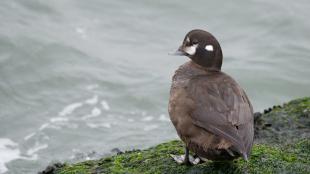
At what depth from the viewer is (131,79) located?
17.0m

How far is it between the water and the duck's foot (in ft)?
14.5

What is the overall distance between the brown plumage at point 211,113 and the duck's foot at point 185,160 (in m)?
0.20

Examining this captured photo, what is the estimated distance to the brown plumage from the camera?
6055 millimetres

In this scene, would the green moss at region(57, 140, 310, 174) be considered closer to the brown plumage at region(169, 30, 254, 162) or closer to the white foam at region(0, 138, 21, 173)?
the brown plumage at region(169, 30, 254, 162)

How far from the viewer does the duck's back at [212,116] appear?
604cm

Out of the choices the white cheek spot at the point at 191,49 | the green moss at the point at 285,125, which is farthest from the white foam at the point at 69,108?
the white cheek spot at the point at 191,49

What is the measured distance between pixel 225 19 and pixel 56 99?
6799 millimetres

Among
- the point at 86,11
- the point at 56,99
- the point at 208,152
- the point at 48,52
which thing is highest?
the point at 86,11

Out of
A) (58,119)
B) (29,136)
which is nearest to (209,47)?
(29,136)

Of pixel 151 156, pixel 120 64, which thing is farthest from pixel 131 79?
pixel 151 156

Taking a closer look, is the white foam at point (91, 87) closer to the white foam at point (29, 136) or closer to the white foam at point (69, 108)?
the white foam at point (69, 108)

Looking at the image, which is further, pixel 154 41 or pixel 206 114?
pixel 154 41

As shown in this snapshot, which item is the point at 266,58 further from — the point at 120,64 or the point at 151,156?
the point at 151,156

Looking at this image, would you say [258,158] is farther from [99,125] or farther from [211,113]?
[99,125]
